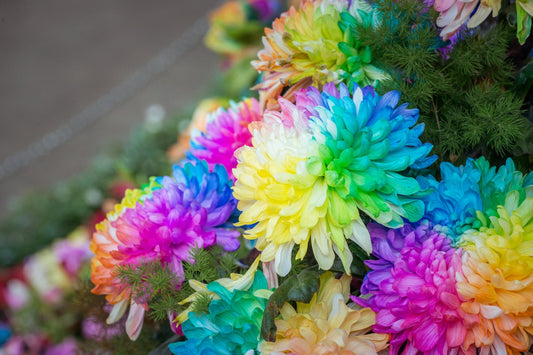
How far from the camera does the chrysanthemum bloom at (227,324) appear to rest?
14.7 inches

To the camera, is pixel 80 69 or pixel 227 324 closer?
pixel 227 324

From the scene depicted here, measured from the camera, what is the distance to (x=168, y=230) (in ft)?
1.35

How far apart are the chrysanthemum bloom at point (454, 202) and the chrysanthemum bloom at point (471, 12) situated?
4.6 inches

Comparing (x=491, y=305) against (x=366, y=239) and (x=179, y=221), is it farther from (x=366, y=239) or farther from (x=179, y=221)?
(x=179, y=221)

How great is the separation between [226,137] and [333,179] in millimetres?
164

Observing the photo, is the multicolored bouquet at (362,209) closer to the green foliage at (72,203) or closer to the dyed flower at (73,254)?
the dyed flower at (73,254)

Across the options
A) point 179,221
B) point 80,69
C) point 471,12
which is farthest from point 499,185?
point 80,69

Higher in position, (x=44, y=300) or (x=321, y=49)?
(x=321, y=49)

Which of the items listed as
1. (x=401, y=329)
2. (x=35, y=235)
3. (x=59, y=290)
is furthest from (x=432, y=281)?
(x=35, y=235)

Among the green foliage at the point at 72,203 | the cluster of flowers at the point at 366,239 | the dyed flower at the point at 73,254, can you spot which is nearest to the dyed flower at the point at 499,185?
the cluster of flowers at the point at 366,239

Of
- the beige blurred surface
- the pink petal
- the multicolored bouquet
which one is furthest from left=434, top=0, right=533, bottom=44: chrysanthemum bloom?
the beige blurred surface

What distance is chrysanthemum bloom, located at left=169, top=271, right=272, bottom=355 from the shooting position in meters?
0.37

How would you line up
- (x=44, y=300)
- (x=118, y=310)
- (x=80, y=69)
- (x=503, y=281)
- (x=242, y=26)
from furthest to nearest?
(x=80, y=69)
(x=242, y=26)
(x=44, y=300)
(x=118, y=310)
(x=503, y=281)

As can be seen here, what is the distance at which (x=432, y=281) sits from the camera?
0.35 meters
